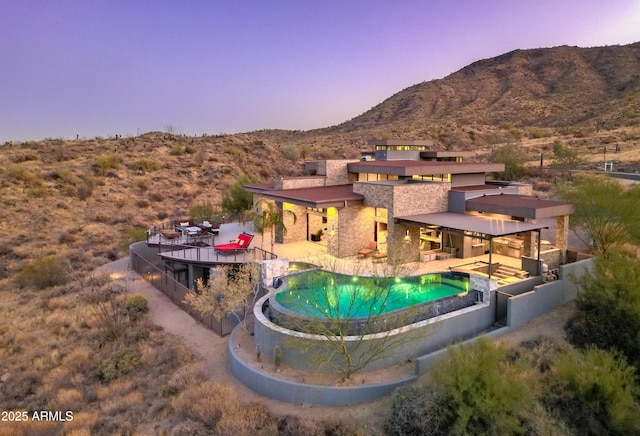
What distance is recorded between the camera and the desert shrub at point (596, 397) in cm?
1074

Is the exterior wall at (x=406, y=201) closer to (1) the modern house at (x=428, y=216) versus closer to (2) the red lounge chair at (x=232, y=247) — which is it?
(1) the modern house at (x=428, y=216)

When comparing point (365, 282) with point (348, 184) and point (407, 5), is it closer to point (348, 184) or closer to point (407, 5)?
point (348, 184)

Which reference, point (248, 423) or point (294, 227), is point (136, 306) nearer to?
point (294, 227)

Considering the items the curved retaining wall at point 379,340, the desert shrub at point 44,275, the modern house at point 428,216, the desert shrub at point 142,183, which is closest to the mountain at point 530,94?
the desert shrub at point 142,183

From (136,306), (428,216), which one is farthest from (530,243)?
(136,306)

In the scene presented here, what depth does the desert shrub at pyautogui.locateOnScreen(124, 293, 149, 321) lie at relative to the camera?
62.0ft

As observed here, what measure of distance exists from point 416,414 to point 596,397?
16.9ft

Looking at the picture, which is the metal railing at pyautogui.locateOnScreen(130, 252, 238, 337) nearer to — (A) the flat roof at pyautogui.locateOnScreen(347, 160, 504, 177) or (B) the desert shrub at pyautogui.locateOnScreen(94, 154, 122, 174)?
(A) the flat roof at pyautogui.locateOnScreen(347, 160, 504, 177)

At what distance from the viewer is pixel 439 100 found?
333 feet

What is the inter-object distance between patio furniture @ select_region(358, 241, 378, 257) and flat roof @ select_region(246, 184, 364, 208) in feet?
7.75

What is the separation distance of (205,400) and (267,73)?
7504 centimetres

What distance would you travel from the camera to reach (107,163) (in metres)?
51.2

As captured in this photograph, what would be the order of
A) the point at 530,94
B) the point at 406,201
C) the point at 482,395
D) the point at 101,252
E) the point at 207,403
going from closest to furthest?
the point at 482,395, the point at 207,403, the point at 406,201, the point at 101,252, the point at 530,94

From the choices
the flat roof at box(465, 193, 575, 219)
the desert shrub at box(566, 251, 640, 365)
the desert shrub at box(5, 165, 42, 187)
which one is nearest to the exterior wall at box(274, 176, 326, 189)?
the flat roof at box(465, 193, 575, 219)
